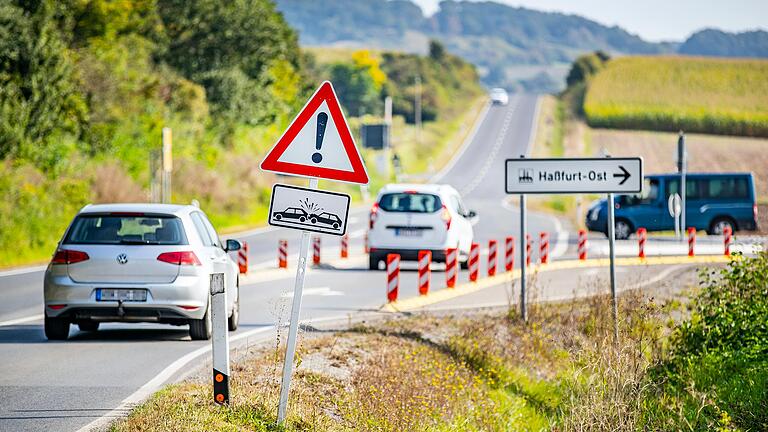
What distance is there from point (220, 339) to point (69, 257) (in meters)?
5.24

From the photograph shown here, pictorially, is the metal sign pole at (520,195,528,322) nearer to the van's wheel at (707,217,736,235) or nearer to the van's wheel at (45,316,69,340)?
the van's wheel at (45,316,69,340)

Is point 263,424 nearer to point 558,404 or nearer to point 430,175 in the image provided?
point 558,404

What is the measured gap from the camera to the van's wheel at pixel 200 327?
1414 centimetres

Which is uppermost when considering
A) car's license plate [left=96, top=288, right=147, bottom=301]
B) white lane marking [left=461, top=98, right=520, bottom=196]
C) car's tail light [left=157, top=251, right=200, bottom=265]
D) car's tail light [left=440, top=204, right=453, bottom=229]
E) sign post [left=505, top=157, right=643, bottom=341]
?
white lane marking [left=461, top=98, right=520, bottom=196]

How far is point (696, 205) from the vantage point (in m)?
41.3

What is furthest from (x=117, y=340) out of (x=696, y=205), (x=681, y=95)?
(x=681, y=95)

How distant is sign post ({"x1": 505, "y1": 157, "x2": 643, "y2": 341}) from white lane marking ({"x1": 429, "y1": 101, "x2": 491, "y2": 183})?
72.8 metres

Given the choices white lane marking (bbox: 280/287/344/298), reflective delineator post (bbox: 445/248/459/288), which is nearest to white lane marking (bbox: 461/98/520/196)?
white lane marking (bbox: 280/287/344/298)

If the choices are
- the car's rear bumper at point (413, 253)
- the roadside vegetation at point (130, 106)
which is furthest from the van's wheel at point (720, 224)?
the car's rear bumper at point (413, 253)

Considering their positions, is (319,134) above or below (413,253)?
above

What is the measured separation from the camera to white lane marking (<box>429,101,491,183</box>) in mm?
94188

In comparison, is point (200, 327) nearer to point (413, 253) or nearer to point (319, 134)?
point (319, 134)

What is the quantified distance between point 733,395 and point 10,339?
817cm

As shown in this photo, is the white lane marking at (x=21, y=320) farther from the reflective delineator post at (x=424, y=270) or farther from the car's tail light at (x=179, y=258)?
the reflective delineator post at (x=424, y=270)
